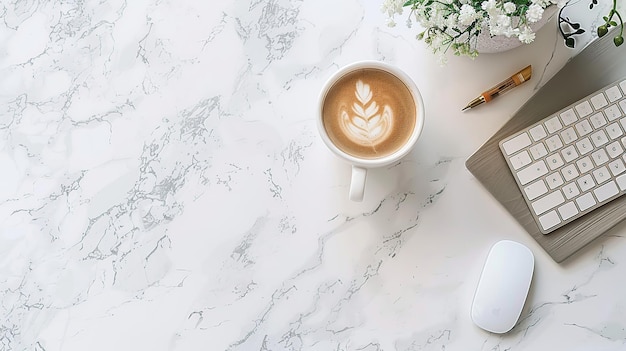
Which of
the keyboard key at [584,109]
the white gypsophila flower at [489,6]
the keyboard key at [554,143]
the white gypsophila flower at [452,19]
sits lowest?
the keyboard key at [554,143]

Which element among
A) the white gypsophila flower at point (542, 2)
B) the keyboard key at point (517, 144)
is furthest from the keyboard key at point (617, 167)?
the white gypsophila flower at point (542, 2)

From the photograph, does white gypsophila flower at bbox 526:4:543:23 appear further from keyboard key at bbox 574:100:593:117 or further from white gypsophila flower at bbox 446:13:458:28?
keyboard key at bbox 574:100:593:117

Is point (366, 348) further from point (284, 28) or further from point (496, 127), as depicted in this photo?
point (284, 28)

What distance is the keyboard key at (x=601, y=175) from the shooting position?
2.87ft

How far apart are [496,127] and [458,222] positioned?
0.13 m

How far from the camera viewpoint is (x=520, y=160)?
890 mm

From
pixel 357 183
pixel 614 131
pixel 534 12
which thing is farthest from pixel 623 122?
pixel 357 183

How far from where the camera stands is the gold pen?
35.6 inches

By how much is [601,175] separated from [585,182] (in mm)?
21

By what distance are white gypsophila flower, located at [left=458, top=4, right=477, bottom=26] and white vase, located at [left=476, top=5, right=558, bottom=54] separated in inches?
3.5

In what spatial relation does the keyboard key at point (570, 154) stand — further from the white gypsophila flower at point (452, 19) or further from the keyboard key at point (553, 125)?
the white gypsophila flower at point (452, 19)

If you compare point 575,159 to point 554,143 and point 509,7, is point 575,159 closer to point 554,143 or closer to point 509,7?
point 554,143

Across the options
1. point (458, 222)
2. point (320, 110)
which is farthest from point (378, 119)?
point (458, 222)

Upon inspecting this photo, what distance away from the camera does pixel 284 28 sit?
95 cm
